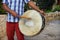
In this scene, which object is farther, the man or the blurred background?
the blurred background

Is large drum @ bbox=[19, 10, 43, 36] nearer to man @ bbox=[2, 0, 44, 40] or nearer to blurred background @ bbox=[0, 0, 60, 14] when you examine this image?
man @ bbox=[2, 0, 44, 40]

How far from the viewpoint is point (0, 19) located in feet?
21.5

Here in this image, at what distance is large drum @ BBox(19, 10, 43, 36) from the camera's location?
14.4 feet

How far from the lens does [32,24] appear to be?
14.7ft

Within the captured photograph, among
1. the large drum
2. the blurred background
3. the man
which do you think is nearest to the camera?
the large drum

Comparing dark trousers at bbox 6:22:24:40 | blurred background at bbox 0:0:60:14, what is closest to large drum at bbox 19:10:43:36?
dark trousers at bbox 6:22:24:40

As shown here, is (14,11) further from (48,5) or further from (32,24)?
(48,5)

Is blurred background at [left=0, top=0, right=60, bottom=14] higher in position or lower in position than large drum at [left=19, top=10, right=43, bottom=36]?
lower

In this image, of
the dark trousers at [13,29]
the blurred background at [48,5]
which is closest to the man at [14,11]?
the dark trousers at [13,29]

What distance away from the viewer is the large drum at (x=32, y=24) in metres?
4.40

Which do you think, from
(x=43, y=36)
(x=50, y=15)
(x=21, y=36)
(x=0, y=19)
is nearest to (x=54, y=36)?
(x=43, y=36)

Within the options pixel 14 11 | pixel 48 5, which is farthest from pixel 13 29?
pixel 48 5

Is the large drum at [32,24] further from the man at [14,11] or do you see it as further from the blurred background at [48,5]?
the blurred background at [48,5]

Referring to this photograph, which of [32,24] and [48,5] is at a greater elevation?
[32,24]
